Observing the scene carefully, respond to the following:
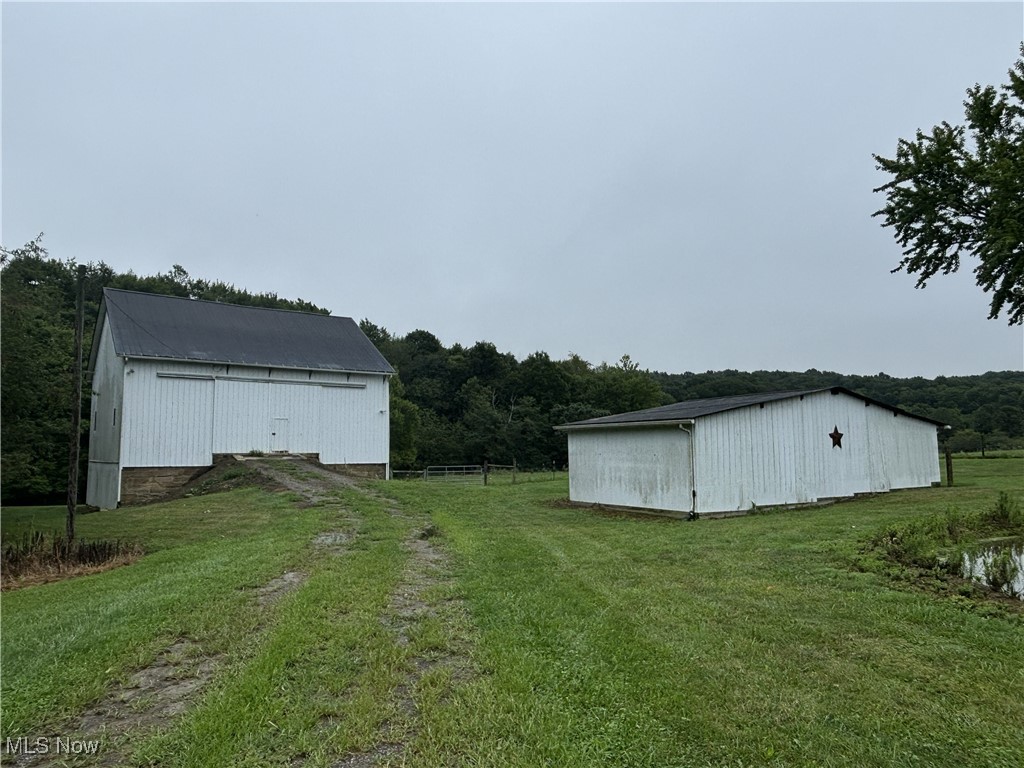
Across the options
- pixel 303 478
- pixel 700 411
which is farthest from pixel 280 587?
pixel 303 478

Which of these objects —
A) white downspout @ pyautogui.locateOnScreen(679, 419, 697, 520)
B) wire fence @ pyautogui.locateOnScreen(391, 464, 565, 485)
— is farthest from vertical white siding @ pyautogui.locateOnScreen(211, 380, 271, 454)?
white downspout @ pyautogui.locateOnScreen(679, 419, 697, 520)

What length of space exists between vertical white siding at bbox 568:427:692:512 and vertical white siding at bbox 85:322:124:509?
49.1ft

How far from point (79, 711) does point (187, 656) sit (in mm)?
795

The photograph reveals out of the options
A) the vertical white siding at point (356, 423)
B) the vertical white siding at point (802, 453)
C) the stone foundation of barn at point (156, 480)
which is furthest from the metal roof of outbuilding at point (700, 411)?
the stone foundation of barn at point (156, 480)

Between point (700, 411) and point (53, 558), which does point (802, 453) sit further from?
point (53, 558)

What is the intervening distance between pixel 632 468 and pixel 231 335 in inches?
652

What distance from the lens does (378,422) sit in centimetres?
2397

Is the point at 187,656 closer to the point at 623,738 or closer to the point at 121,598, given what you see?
the point at 121,598

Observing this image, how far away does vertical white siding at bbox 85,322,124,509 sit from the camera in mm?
19703

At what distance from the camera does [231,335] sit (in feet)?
74.8

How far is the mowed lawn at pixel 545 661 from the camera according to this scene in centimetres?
294

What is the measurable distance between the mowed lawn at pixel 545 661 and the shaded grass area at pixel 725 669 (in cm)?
2

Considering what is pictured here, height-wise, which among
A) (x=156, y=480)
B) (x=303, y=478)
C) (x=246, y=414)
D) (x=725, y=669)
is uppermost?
(x=246, y=414)

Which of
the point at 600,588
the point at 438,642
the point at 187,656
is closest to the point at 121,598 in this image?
the point at 187,656
